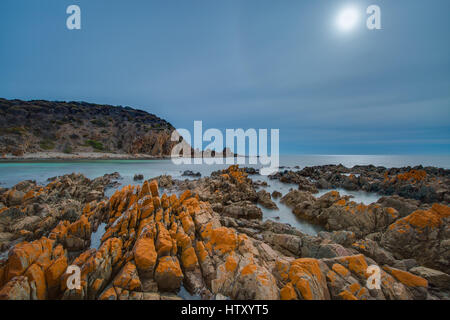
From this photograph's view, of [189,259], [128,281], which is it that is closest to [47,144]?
[128,281]

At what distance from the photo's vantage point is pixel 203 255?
640cm

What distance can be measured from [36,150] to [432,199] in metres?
121

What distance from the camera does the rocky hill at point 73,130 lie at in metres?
75.6

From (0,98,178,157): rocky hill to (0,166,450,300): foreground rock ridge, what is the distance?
3529 inches

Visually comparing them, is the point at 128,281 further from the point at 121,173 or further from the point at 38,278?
the point at 121,173

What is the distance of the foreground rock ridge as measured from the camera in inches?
177

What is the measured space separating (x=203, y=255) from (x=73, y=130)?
127m

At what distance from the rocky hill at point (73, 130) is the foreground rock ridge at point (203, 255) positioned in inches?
3529

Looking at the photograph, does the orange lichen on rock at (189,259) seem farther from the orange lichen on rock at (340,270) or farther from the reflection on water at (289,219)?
the reflection on water at (289,219)

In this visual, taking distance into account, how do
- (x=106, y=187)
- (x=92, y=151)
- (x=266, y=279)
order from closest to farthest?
(x=266, y=279), (x=106, y=187), (x=92, y=151)

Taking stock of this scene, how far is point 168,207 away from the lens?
30.6ft

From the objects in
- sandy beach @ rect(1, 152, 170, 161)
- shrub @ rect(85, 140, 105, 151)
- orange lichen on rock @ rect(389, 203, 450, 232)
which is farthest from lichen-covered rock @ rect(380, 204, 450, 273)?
shrub @ rect(85, 140, 105, 151)
